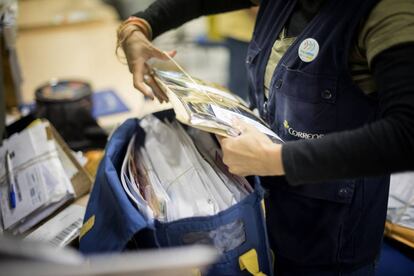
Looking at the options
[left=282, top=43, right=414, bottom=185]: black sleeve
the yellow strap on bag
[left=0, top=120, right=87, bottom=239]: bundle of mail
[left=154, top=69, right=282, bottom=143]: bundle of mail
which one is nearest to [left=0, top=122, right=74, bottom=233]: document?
[left=0, top=120, right=87, bottom=239]: bundle of mail

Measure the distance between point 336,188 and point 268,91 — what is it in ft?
0.71

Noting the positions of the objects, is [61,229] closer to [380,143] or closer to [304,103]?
[304,103]

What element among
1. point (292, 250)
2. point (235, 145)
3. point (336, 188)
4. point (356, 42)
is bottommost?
point (292, 250)

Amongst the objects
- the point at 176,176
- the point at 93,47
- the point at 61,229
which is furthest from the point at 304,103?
the point at 93,47

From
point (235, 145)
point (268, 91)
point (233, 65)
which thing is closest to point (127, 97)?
point (233, 65)

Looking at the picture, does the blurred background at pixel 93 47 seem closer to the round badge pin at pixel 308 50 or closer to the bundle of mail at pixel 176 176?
the bundle of mail at pixel 176 176

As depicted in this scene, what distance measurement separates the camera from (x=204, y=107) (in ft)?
2.17

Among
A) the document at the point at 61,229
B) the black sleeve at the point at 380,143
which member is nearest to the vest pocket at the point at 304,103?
the black sleeve at the point at 380,143

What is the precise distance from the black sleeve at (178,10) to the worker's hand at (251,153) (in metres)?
0.47

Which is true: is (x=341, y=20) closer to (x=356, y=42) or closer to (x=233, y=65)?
(x=356, y=42)

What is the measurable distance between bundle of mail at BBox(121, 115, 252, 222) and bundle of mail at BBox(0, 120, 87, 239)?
0.84 ft

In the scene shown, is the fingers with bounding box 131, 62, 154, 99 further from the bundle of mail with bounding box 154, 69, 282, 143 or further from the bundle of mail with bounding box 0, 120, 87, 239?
the bundle of mail with bounding box 0, 120, 87, 239

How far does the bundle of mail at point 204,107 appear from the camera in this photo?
61 cm

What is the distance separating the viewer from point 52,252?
32 cm
